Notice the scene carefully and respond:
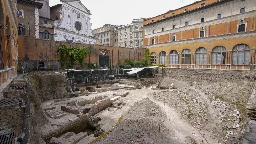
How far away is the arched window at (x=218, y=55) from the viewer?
25.8m

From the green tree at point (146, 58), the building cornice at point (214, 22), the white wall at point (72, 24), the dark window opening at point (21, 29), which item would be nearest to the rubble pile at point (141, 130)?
the building cornice at point (214, 22)

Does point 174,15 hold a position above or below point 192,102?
above

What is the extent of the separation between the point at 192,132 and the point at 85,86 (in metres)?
15.4

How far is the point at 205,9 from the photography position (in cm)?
2842

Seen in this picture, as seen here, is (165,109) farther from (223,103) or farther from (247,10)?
(247,10)

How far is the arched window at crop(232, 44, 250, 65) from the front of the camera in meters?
23.1

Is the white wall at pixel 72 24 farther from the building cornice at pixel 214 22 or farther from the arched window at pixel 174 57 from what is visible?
the arched window at pixel 174 57

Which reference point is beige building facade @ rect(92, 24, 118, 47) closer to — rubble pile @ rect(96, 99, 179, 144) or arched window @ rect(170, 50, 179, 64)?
arched window @ rect(170, 50, 179, 64)

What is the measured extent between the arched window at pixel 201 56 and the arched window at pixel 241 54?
4.66 m

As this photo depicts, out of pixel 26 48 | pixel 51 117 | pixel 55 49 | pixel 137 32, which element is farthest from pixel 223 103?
pixel 137 32

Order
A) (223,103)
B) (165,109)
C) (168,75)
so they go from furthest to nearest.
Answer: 1. (168,75)
2. (223,103)
3. (165,109)

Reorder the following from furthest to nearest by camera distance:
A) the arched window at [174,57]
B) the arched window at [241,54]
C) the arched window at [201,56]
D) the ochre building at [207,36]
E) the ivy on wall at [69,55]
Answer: the arched window at [174,57], the arched window at [201,56], the ivy on wall at [69,55], the ochre building at [207,36], the arched window at [241,54]

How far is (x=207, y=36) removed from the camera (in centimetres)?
2798

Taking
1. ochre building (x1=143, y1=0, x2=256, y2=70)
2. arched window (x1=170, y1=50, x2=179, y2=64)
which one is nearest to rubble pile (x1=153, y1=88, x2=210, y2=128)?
ochre building (x1=143, y1=0, x2=256, y2=70)
